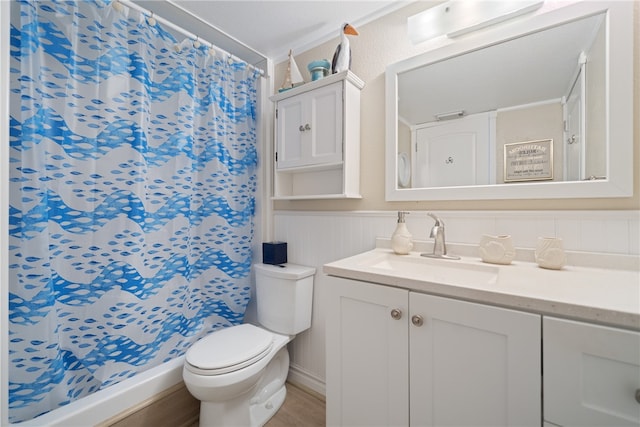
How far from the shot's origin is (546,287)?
0.72m

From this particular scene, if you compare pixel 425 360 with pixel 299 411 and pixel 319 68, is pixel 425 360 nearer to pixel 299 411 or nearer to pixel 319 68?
pixel 299 411

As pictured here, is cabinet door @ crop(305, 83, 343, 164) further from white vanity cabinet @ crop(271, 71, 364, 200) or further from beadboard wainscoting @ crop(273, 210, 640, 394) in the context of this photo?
beadboard wainscoting @ crop(273, 210, 640, 394)

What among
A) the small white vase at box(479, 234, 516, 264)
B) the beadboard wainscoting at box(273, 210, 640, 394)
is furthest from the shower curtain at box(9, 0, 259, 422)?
the small white vase at box(479, 234, 516, 264)

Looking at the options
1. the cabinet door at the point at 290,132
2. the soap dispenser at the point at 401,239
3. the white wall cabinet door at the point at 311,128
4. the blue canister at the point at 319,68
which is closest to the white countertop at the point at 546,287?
the soap dispenser at the point at 401,239

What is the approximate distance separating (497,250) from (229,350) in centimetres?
127

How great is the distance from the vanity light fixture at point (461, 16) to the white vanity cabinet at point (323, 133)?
36 centimetres

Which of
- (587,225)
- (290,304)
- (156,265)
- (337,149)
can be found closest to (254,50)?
(337,149)

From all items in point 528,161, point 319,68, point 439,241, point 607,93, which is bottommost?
point 439,241

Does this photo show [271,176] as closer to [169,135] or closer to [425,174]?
[169,135]

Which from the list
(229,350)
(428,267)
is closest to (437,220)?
(428,267)

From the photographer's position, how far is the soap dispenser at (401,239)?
1.21 metres

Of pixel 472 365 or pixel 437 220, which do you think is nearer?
pixel 472 365

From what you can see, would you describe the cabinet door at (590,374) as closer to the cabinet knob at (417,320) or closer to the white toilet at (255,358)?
the cabinet knob at (417,320)

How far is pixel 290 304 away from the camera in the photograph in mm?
1513
